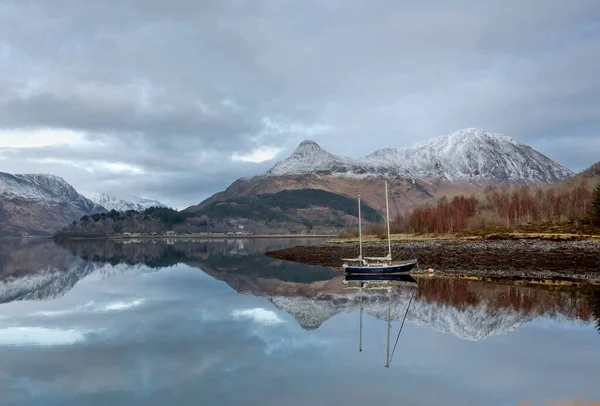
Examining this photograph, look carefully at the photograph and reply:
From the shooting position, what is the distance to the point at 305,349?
18.9 meters

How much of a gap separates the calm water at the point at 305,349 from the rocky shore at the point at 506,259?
9.67 metres

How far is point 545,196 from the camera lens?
93.5 m

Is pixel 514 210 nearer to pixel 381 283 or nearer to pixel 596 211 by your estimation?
pixel 596 211

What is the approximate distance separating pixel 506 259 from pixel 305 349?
133 ft

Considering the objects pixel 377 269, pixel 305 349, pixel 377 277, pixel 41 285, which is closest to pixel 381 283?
pixel 377 277

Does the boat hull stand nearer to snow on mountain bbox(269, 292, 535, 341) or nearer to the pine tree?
snow on mountain bbox(269, 292, 535, 341)

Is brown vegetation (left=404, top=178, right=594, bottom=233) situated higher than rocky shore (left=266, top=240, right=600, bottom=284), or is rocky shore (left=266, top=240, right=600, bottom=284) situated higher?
brown vegetation (left=404, top=178, right=594, bottom=233)

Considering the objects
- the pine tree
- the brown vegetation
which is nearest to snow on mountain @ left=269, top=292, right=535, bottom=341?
the brown vegetation

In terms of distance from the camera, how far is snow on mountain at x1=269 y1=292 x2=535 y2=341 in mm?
21578

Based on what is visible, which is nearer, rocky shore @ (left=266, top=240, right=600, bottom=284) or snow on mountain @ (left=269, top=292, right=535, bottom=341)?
snow on mountain @ (left=269, top=292, right=535, bottom=341)

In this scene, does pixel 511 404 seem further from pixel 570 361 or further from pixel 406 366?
pixel 570 361

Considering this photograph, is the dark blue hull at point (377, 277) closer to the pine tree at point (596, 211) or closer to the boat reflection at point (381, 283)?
the boat reflection at point (381, 283)

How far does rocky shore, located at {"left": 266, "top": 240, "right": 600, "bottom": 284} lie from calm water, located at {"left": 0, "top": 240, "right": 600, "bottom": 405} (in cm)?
967

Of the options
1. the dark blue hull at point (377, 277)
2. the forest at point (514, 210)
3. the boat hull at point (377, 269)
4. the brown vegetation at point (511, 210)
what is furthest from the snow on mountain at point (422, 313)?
the forest at point (514, 210)
